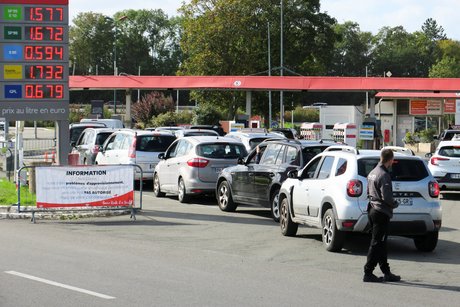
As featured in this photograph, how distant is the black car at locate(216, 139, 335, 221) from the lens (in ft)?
57.8

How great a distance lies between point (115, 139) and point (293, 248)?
45.3 ft

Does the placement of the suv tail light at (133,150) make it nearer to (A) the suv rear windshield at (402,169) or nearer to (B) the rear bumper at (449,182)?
(B) the rear bumper at (449,182)

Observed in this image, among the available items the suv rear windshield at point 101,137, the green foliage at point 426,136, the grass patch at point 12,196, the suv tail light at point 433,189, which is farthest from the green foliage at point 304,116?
the suv tail light at point 433,189

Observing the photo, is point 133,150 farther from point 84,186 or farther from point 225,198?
point 84,186

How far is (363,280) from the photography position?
10.9 m

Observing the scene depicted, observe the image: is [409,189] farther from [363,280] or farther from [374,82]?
[374,82]

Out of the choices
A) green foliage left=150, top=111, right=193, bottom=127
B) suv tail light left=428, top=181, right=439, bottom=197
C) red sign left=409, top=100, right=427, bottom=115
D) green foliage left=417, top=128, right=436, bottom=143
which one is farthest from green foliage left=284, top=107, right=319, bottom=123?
suv tail light left=428, top=181, right=439, bottom=197

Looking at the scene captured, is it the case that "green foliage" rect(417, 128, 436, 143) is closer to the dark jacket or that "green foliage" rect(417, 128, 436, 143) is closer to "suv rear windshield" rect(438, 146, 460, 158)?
"suv rear windshield" rect(438, 146, 460, 158)

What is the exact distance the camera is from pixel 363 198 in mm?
12992

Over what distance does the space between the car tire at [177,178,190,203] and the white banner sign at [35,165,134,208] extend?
12.3 ft

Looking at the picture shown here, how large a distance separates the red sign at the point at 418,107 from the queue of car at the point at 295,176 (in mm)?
36565

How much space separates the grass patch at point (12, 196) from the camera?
1914 cm

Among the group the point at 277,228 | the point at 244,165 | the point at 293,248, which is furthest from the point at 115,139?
the point at 293,248

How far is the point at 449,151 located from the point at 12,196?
39.4 feet
